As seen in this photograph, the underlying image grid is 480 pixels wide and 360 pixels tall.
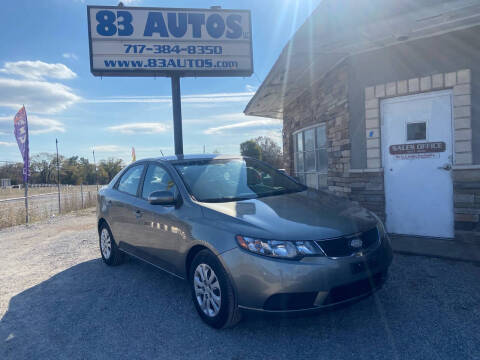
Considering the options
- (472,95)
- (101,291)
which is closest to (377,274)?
(101,291)

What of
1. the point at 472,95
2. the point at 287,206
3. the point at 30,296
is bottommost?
the point at 30,296

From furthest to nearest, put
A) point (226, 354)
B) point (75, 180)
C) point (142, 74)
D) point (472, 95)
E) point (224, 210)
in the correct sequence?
point (75, 180)
point (142, 74)
point (472, 95)
point (224, 210)
point (226, 354)

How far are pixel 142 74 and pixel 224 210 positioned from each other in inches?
264

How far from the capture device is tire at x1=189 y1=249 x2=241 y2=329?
2855 mm

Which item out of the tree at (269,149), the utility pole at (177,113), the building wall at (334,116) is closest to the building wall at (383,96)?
the building wall at (334,116)

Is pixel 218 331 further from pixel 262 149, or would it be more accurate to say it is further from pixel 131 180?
pixel 262 149

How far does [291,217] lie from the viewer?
9.83 feet

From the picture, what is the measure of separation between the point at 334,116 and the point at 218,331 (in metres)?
5.20

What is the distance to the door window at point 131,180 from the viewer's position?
460 cm

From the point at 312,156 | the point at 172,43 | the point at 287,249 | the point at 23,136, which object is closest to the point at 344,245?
the point at 287,249

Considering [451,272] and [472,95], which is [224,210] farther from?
[472,95]

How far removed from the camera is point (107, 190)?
5344 millimetres

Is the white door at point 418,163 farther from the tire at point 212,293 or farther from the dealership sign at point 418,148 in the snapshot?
the tire at point 212,293

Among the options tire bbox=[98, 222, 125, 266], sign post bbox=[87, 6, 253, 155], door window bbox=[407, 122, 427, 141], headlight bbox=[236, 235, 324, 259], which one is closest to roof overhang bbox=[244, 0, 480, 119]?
door window bbox=[407, 122, 427, 141]
